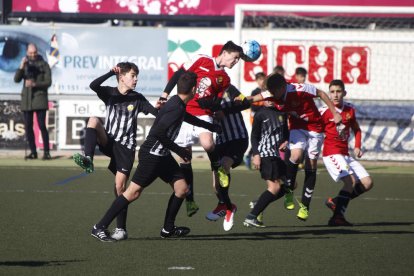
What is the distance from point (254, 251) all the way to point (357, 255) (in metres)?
0.90

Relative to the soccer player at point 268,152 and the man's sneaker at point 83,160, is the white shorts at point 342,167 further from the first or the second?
the man's sneaker at point 83,160

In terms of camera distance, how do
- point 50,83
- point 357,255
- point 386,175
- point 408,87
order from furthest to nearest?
point 408,87 < point 50,83 < point 386,175 < point 357,255

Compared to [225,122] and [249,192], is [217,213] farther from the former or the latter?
[249,192]

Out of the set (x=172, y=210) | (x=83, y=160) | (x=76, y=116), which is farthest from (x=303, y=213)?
(x=76, y=116)

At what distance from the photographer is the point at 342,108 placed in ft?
39.4

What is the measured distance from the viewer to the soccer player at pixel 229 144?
10.9m

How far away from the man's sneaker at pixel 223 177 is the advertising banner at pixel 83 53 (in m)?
10.3

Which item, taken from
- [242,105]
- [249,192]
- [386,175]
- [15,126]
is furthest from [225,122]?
[15,126]

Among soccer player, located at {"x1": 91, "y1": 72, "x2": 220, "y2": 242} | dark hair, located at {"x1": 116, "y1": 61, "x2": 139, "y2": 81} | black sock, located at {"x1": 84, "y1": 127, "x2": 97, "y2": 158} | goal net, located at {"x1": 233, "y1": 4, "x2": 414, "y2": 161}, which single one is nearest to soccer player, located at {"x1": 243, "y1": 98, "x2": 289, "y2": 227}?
soccer player, located at {"x1": 91, "y1": 72, "x2": 220, "y2": 242}

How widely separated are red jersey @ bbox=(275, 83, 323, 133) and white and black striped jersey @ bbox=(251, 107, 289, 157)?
15 centimetres

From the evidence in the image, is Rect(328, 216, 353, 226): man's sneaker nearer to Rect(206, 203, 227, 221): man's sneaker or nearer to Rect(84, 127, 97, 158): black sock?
Rect(206, 203, 227, 221): man's sneaker

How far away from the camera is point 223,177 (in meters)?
10.8

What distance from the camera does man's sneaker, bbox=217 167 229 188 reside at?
10.8 meters

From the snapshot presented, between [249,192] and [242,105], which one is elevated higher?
[242,105]
